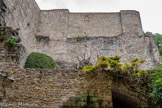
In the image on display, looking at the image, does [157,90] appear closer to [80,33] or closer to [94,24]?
[80,33]

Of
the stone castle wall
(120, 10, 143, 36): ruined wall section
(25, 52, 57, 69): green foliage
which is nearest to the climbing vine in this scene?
the stone castle wall

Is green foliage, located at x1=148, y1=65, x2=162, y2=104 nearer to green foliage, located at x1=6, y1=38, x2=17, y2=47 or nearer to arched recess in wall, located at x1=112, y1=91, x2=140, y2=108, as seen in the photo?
arched recess in wall, located at x1=112, y1=91, x2=140, y2=108

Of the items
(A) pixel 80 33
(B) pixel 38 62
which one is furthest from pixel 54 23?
(B) pixel 38 62

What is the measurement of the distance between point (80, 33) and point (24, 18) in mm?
5691

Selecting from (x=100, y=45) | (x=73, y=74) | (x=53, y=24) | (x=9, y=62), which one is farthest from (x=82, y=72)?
(x=53, y=24)

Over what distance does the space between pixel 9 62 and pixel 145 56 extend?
37.1ft

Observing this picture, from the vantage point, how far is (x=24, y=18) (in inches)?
505

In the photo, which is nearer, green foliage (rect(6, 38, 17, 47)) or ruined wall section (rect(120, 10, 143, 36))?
green foliage (rect(6, 38, 17, 47))

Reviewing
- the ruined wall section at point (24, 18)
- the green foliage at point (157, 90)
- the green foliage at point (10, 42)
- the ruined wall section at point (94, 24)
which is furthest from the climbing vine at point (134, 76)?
the ruined wall section at point (94, 24)

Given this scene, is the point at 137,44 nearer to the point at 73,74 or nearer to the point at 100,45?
the point at 100,45

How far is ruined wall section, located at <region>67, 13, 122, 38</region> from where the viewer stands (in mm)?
16562

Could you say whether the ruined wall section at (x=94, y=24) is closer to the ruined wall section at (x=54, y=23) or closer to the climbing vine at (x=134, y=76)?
the ruined wall section at (x=54, y=23)

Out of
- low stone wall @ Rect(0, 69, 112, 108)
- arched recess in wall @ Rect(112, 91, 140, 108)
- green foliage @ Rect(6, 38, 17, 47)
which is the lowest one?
arched recess in wall @ Rect(112, 91, 140, 108)

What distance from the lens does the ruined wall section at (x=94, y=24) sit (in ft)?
54.3
